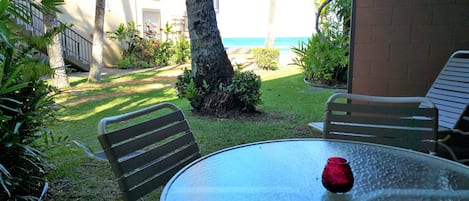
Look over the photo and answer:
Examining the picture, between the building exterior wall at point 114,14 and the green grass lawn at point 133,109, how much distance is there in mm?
3365

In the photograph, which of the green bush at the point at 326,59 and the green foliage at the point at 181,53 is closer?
the green bush at the point at 326,59

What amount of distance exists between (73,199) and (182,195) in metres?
1.80

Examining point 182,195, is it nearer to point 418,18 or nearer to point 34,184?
point 34,184

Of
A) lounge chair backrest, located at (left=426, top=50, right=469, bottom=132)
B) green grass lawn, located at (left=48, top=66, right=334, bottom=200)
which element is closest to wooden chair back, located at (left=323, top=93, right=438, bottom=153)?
lounge chair backrest, located at (left=426, top=50, right=469, bottom=132)

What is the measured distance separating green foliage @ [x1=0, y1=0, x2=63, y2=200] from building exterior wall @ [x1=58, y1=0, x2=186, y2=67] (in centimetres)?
925

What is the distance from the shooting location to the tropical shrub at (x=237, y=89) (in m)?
5.16

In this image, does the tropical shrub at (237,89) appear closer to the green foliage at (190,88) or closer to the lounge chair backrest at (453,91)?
the green foliage at (190,88)

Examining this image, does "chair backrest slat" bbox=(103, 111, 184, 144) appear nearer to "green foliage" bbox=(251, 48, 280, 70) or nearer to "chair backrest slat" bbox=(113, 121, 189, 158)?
"chair backrest slat" bbox=(113, 121, 189, 158)

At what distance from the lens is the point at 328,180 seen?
1.21m

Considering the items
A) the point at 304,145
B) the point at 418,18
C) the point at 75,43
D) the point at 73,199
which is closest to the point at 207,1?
the point at 418,18

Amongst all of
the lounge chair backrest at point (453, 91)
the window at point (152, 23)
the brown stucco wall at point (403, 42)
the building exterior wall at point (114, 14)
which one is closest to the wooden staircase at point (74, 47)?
the building exterior wall at point (114, 14)

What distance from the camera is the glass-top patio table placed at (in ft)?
4.11

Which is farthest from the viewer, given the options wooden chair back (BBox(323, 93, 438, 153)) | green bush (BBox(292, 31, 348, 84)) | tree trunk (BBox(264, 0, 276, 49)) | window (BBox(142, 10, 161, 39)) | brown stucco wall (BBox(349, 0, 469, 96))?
tree trunk (BBox(264, 0, 276, 49))

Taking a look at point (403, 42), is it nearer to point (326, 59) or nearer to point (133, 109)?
point (133, 109)
